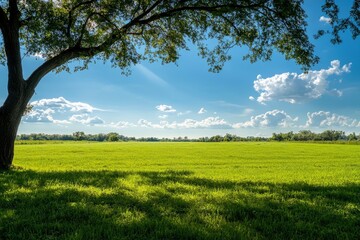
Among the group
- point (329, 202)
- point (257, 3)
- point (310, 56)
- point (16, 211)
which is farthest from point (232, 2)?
point (16, 211)

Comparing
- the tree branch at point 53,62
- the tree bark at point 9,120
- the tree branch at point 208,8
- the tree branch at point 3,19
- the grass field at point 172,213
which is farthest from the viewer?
the tree branch at point 53,62

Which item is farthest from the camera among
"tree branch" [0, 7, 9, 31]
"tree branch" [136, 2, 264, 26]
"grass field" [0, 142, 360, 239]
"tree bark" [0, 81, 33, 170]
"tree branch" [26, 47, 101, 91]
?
"tree branch" [26, 47, 101, 91]

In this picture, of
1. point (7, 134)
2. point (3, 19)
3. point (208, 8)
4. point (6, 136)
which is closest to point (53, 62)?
point (3, 19)

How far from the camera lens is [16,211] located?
713cm

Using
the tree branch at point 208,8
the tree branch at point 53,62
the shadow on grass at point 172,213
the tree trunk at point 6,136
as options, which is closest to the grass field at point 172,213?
the shadow on grass at point 172,213

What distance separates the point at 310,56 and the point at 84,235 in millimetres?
17341

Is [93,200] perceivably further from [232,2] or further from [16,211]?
[232,2]

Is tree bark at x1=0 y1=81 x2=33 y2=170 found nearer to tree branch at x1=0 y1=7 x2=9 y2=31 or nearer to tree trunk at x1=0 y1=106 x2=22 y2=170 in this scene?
tree trunk at x1=0 y1=106 x2=22 y2=170

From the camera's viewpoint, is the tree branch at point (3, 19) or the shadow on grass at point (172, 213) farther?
the tree branch at point (3, 19)

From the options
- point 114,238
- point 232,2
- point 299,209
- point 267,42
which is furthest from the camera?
point 267,42

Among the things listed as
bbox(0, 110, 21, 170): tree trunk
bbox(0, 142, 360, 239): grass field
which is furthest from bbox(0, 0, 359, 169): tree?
bbox(0, 142, 360, 239): grass field

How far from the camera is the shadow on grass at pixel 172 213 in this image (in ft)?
19.3

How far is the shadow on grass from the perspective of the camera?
588 centimetres

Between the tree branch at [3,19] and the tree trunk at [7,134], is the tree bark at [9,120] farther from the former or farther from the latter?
the tree branch at [3,19]
